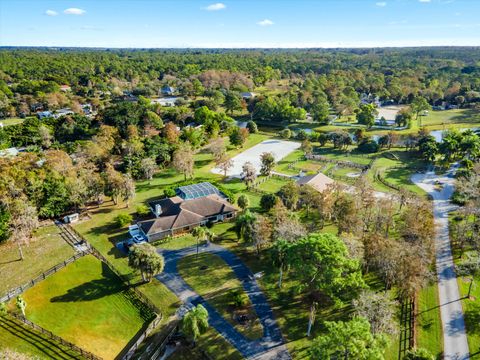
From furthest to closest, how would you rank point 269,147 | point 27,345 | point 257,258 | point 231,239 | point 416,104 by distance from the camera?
point 416,104 < point 269,147 < point 231,239 < point 257,258 < point 27,345

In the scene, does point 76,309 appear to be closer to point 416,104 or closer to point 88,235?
point 88,235

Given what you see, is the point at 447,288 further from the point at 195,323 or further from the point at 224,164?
the point at 224,164

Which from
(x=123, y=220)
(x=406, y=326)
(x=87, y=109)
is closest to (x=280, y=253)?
(x=406, y=326)

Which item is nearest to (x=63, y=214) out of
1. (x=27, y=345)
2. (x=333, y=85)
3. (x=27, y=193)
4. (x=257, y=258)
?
(x=27, y=193)

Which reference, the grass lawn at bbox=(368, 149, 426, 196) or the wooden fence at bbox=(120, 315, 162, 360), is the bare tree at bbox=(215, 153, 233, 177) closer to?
the grass lawn at bbox=(368, 149, 426, 196)

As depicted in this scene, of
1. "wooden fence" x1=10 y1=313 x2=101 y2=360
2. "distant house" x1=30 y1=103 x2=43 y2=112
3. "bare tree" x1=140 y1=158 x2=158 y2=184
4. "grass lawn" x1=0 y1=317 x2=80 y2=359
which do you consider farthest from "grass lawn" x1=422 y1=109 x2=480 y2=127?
"distant house" x1=30 y1=103 x2=43 y2=112

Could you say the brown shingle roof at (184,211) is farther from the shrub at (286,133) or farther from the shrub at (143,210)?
the shrub at (286,133)
